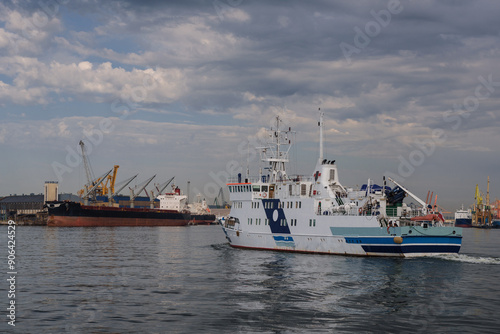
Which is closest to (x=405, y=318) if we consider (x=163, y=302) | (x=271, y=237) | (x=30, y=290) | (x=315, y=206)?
(x=163, y=302)

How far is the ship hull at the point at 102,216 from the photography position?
4988 inches

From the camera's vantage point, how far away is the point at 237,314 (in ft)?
75.4

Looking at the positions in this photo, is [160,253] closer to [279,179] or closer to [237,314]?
[279,179]

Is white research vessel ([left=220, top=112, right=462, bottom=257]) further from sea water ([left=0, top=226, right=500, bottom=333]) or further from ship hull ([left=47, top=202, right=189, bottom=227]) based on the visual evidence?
ship hull ([left=47, top=202, right=189, bottom=227])

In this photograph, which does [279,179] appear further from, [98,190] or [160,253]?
[98,190]

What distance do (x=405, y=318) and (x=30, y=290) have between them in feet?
69.7

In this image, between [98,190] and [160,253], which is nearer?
[160,253]

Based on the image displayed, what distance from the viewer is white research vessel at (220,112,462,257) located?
138 ft

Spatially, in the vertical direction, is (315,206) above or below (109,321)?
above

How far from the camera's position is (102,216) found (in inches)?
5266

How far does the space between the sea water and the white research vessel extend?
160 cm

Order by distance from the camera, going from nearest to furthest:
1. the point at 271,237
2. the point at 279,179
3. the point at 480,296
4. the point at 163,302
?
the point at 163,302
the point at 480,296
the point at 271,237
the point at 279,179

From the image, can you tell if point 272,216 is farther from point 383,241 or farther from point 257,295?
point 257,295

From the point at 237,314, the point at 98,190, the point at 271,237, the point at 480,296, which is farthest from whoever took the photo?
the point at 98,190
